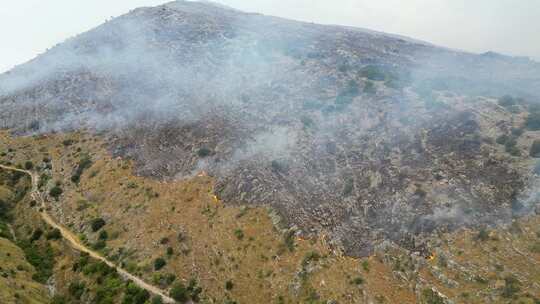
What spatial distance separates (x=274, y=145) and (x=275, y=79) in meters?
26.4

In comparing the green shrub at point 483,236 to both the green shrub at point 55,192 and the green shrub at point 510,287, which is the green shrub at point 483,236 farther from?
the green shrub at point 55,192

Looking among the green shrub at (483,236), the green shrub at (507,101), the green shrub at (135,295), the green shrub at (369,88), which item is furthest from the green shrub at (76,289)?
the green shrub at (507,101)

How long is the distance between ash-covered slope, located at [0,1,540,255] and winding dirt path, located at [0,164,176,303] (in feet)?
51.7

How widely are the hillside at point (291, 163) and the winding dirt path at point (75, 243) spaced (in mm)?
1034

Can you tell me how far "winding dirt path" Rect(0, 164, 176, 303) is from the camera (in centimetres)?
5519

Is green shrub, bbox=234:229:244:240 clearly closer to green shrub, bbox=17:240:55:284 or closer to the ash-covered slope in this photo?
the ash-covered slope

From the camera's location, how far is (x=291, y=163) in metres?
71.9

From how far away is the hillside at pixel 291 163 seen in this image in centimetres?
5131

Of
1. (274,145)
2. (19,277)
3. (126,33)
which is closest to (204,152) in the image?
(274,145)

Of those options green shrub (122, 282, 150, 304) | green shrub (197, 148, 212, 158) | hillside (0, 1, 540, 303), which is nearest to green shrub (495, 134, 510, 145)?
hillside (0, 1, 540, 303)

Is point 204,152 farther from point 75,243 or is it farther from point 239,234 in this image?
point 75,243

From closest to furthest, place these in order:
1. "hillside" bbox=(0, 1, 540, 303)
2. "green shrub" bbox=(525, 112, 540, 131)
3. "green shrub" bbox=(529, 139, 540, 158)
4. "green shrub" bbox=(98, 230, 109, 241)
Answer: "hillside" bbox=(0, 1, 540, 303)
"green shrub" bbox=(529, 139, 540, 158)
"green shrub" bbox=(98, 230, 109, 241)
"green shrub" bbox=(525, 112, 540, 131)

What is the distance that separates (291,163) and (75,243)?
36.2 meters

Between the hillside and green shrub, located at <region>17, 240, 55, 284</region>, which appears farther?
green shrub, located at <region>17, 240, 55, 284</region>
